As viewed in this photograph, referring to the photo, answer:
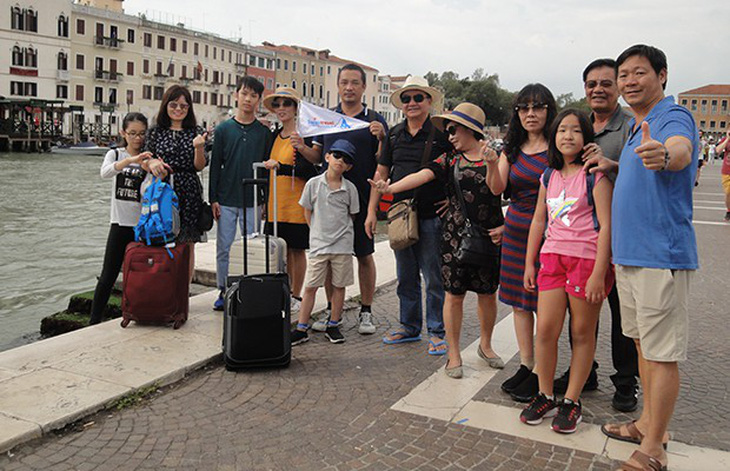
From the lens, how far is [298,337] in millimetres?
5707

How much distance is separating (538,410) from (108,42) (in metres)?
75.1

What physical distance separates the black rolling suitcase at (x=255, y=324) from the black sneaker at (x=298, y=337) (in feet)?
1.96

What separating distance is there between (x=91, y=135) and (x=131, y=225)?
63478mm

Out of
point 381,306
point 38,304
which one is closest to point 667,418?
point 381,306

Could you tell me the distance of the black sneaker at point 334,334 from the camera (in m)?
5.75

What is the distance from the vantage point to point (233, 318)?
4977mm

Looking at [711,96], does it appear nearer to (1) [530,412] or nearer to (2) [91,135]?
(2) [91,135]

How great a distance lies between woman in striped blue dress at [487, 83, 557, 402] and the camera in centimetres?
441

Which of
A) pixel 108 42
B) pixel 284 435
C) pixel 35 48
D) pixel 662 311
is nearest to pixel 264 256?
pixel 284 435

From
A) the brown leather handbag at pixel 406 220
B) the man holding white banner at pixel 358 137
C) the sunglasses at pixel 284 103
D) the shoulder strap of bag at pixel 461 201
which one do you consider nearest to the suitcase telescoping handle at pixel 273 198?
the man holding white banner at pixel 358 137

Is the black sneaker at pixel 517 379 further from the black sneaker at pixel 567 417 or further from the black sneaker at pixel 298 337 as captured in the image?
the black sneaker at pixel 298 337

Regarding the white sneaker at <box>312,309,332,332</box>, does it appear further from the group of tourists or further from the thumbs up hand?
the thumbs up hand

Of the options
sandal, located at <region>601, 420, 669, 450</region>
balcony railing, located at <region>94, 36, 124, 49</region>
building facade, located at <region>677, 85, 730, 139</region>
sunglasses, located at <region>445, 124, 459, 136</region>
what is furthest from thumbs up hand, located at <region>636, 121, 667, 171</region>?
building facade, located at <region>677, 85, 730, 139</region>

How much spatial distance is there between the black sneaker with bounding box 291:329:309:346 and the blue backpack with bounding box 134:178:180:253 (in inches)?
52.4
